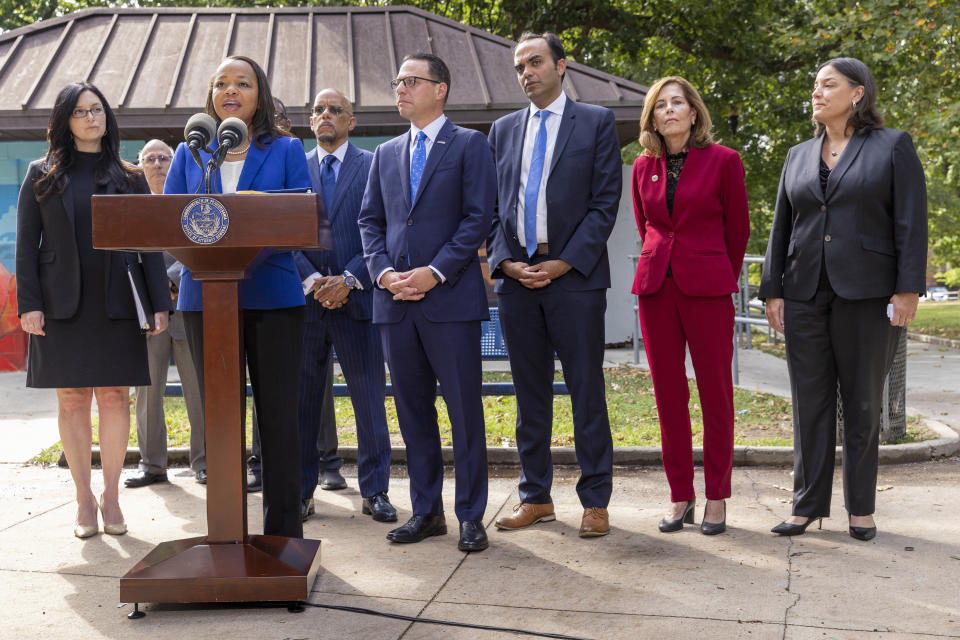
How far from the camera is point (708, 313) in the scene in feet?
15.9

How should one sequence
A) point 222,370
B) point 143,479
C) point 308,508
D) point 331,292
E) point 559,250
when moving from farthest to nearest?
point 143,479 < point 308,508 < point 331,292 < point 559,250 < point 222,370

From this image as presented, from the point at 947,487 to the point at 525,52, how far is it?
3.74m

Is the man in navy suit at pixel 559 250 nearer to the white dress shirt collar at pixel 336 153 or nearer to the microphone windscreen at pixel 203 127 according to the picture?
the white dress shirt collar at pixel 336 153

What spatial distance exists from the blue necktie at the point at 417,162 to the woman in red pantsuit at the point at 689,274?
1.16 metres

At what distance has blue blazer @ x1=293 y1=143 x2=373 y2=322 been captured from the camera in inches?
208

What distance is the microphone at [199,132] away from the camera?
3.67 meters

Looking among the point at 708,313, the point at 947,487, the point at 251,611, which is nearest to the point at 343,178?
the point at 708,313

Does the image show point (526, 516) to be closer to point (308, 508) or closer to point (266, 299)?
point (308, 508)

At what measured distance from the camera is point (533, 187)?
493 cm

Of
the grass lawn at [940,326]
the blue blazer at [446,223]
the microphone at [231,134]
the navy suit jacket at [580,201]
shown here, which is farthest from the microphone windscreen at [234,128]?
the grass lawn at [940,326]

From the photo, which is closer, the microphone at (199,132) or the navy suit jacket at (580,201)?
the microphone at (199,132)

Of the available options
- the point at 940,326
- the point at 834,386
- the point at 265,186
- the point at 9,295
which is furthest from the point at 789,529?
the point at 940,326

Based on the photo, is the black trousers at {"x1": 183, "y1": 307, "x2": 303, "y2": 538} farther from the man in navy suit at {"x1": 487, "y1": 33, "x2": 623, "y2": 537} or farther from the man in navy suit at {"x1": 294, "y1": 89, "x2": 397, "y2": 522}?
the man in navy suit at {"x1": 487, "y1": 33, "x2": 623, "y2": 537}

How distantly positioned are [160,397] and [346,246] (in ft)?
6.12
